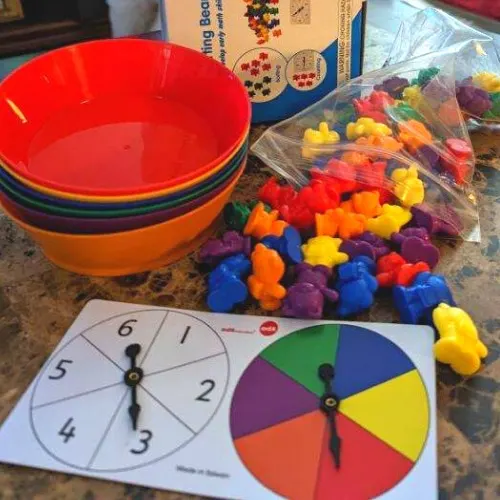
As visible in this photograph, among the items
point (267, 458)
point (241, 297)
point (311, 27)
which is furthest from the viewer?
point (311, 27)

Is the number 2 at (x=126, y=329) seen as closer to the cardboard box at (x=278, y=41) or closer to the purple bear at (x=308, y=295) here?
the purple bear at (x=308, y=295)

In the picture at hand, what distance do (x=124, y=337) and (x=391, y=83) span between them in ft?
1.44

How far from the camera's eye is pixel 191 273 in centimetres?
58

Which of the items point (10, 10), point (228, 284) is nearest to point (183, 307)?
point (228, 284)

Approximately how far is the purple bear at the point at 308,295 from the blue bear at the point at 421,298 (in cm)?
6

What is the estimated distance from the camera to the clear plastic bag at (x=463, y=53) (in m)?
0.73

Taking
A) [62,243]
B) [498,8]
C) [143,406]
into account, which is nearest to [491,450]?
[143,406]

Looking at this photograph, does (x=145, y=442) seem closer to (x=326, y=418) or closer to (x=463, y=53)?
(x=326, y=418)

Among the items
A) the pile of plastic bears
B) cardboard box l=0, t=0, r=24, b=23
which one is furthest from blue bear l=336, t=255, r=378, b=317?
cardboard box l=0, t=0, r=24, b=23

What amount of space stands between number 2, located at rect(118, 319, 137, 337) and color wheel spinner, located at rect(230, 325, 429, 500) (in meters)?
0.11

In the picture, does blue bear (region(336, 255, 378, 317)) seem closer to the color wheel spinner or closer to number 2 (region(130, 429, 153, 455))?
the color wheel spinner

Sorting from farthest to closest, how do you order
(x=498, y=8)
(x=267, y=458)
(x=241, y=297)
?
(x=498, y=8) < (x=241, y=297) < (x=267, y=458)

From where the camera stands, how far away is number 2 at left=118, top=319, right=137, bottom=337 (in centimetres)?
52

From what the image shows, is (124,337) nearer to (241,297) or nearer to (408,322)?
(241,297)
